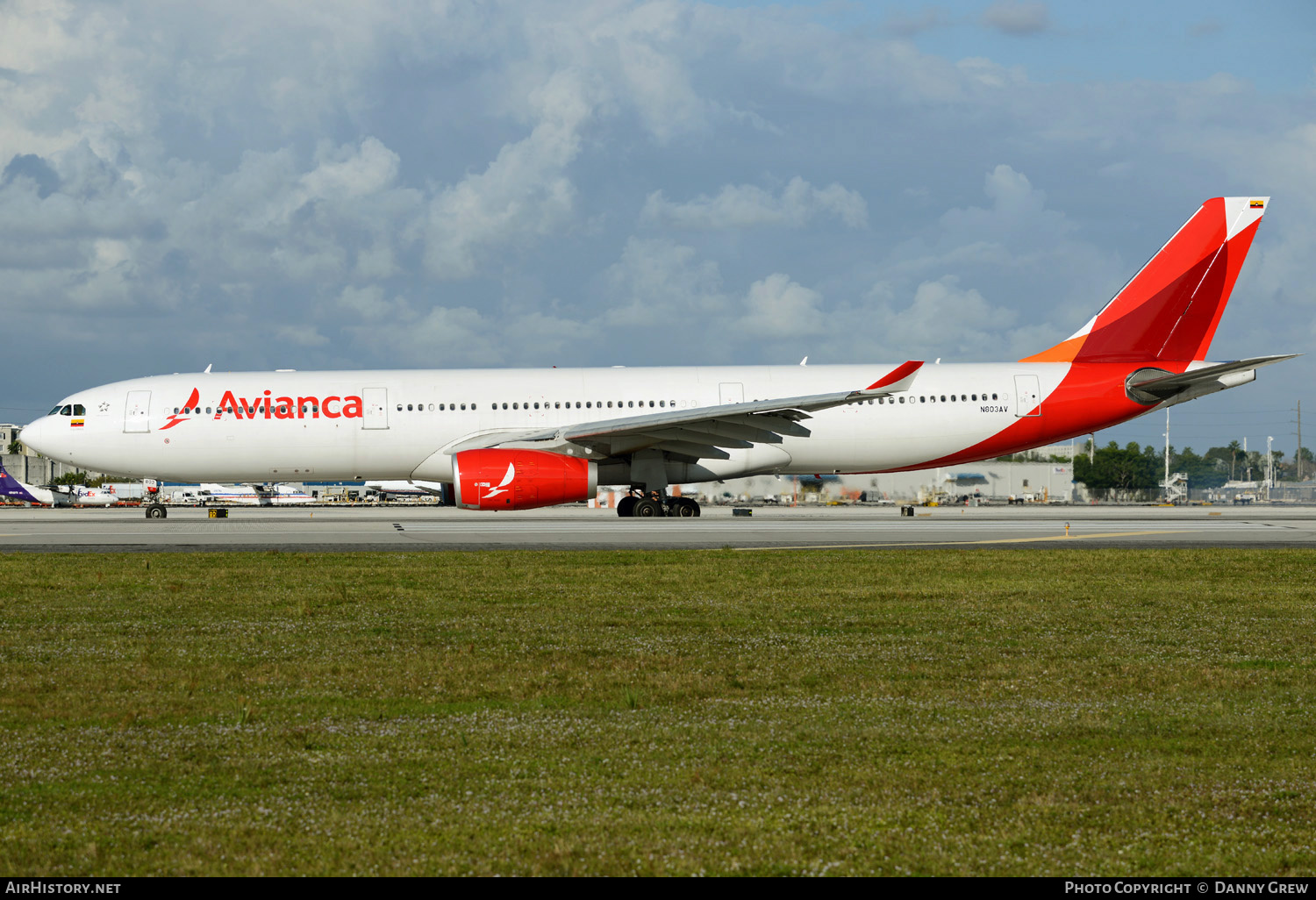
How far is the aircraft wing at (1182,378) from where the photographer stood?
25.3m

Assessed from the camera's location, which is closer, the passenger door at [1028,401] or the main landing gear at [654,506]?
the passenger door at [1028,401]

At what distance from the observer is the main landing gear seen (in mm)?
27547

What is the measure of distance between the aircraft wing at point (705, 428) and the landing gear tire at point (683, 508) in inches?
90.8

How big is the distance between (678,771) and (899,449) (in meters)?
23.5

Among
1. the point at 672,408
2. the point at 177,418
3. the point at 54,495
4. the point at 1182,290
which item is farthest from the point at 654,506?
the point at 54,495

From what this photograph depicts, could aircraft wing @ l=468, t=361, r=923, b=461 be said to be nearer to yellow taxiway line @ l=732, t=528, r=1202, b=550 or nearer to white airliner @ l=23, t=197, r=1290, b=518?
white airliner @ l=23, t=197, r=1290, b=518

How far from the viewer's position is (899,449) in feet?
89.9

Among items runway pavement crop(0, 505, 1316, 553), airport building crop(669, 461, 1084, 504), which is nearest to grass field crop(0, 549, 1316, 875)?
runway pavement crop(0, 505, 1316, 553)

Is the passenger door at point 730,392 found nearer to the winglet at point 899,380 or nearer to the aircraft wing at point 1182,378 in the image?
the winglet at point 899,380

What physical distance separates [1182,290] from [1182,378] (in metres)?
2.74

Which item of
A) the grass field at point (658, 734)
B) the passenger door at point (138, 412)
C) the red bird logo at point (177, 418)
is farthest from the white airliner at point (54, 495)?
the grass field at point (658, 734)

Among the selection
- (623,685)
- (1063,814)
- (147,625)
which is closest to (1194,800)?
(1063,814)

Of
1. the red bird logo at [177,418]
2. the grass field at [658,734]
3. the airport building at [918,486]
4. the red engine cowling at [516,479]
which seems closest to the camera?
the grass field at [658,734]
